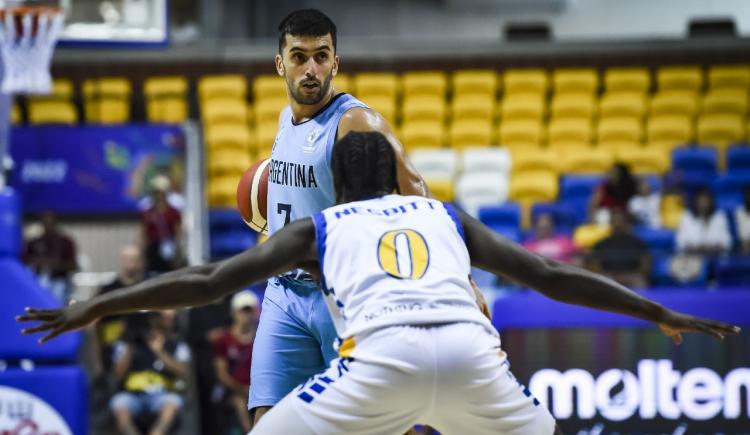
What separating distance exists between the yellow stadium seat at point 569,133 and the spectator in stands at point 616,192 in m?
2.27

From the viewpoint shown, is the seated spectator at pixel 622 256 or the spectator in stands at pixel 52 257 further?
the spectator in stands at pixel 52 257

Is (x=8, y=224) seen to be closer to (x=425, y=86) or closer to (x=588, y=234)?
(x=588, y=234)

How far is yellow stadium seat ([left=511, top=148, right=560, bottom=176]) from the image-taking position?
1409 centimetres

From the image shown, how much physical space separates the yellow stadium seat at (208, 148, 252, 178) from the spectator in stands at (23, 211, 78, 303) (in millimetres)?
2528

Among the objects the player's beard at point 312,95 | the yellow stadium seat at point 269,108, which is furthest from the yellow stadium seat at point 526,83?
the player's beard at point 312,95

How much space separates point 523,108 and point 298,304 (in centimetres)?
1077

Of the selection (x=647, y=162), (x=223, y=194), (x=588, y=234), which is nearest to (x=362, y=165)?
(x=588, y=234)

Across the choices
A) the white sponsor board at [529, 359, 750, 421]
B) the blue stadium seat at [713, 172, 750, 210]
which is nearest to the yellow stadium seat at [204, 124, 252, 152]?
the blue stadium seat at [713, 172, 750, 210]

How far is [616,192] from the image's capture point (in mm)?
12469

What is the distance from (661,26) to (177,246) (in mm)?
9678

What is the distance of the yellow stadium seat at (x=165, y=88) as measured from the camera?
15242mm

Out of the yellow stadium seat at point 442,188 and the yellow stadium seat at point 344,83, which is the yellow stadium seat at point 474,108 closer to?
the yellow stadium seat at point 344,83

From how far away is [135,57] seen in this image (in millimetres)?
16234

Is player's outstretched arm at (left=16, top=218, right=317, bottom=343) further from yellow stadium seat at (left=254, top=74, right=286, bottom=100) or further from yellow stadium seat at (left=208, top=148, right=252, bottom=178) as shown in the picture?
yellow stadium seat at (left=254, top=74, right=286, bottom=100)
